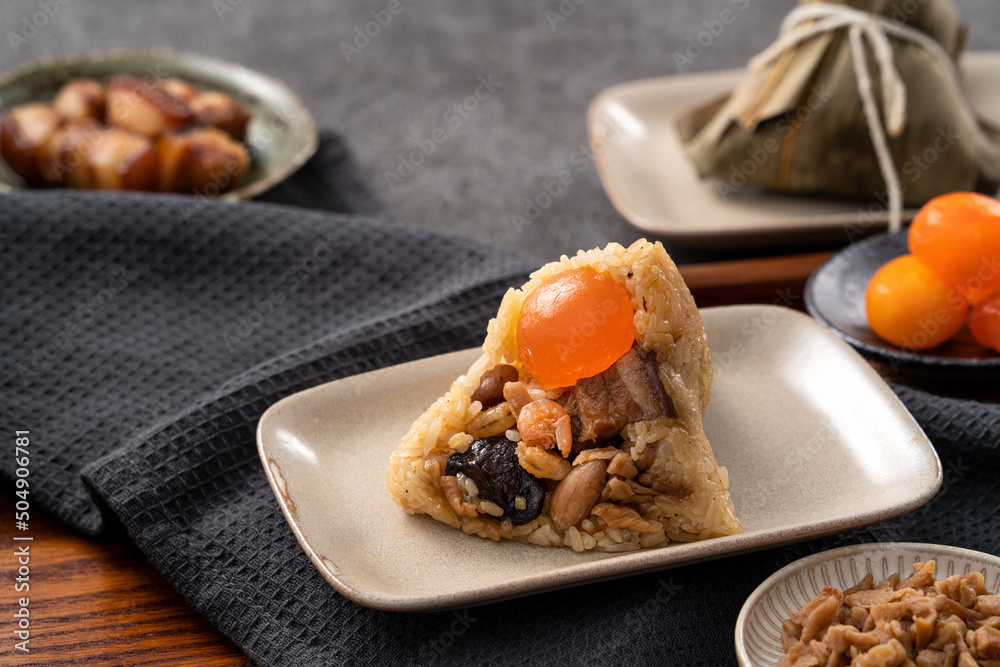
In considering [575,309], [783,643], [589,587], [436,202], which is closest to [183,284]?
[436,202]

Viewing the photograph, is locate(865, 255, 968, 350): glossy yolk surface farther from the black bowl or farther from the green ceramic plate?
the green ceramic plate

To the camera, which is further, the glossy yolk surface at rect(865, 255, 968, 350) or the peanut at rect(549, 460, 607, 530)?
the glossy yolk surface at rect(865, 255, 968, 350)

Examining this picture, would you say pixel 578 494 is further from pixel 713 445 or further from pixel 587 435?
pixel 713 445

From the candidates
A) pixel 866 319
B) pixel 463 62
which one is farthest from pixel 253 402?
pixel 463 62

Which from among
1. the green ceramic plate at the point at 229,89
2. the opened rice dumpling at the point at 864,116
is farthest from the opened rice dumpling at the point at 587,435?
the green ceramic plate at the point at 229,89

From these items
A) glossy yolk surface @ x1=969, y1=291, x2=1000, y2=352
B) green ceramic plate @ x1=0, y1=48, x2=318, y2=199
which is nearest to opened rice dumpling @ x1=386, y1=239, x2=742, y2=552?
glossy yolk surface @ x1=969, y1=291, x2=1000, y2=352

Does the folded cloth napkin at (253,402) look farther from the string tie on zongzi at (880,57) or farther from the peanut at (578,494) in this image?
the string tie on zongzi at (880,57)

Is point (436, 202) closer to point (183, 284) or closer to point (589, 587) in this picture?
point (183, 284)
